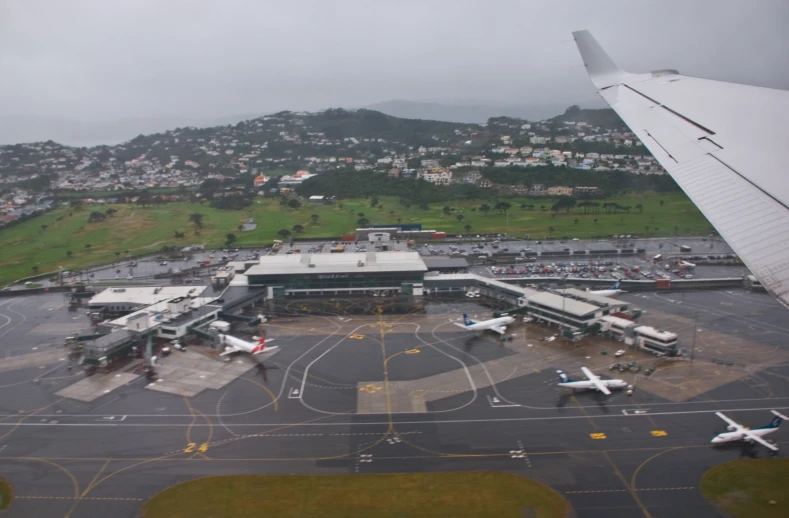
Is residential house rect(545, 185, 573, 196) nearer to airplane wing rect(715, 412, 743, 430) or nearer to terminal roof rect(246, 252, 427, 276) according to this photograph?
terminal roof rect(246, 252, 427, 276)

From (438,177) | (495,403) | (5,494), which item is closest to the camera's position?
(5,494)

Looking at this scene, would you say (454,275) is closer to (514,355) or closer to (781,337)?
(514,355)

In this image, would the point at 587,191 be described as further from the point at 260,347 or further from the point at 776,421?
the point at 260,347

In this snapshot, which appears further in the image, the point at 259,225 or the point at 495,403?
the point at 259,225

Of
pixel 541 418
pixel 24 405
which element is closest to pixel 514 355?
pixel 541 418

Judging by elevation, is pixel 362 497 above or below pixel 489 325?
below

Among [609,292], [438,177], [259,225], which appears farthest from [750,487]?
[438,177]

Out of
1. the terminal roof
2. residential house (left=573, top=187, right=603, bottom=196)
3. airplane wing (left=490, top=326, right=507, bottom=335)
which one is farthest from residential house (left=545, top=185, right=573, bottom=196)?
airplane wing (left=490, top=326, right=507, bottom=335)

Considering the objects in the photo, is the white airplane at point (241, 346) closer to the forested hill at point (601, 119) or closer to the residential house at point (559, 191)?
the residential house at point (559, 191)
